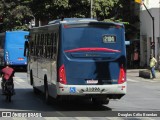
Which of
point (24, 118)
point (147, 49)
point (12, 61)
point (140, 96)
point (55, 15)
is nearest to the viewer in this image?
point (24, 118)

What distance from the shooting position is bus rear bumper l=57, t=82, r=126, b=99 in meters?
15.9

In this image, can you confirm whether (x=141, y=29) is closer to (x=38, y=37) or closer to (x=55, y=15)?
(x=55, y=15)

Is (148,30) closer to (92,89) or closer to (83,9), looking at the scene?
(83,9)

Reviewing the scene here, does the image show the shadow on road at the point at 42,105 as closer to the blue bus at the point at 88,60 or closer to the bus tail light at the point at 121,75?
the blue bus at the point at 88,60

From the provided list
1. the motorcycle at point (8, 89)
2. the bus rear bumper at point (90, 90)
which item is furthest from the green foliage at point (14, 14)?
the bus rear bumper at point (90, 90)

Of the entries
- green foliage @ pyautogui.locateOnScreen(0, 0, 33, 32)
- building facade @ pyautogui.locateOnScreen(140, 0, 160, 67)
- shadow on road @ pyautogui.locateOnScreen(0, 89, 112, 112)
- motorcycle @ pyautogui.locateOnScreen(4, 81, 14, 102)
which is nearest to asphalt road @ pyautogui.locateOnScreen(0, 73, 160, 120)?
shadow on road @ pyautogui.locateOnScreen(0, 89, 112, 112)

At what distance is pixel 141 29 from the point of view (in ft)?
162

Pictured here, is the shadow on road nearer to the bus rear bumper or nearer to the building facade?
the bus rear bumper

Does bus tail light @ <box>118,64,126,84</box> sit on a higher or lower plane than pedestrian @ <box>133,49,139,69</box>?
higher

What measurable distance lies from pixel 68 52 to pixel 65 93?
1344 mm

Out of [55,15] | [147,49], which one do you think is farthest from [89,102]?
[55,15]

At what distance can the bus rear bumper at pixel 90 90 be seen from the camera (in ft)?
52.1

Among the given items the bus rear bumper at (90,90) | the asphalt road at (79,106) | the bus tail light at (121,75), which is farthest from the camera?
the bus tail light at (121,75)

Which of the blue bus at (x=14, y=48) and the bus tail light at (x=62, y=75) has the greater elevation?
the bus tail light at (x=62, y=75)
